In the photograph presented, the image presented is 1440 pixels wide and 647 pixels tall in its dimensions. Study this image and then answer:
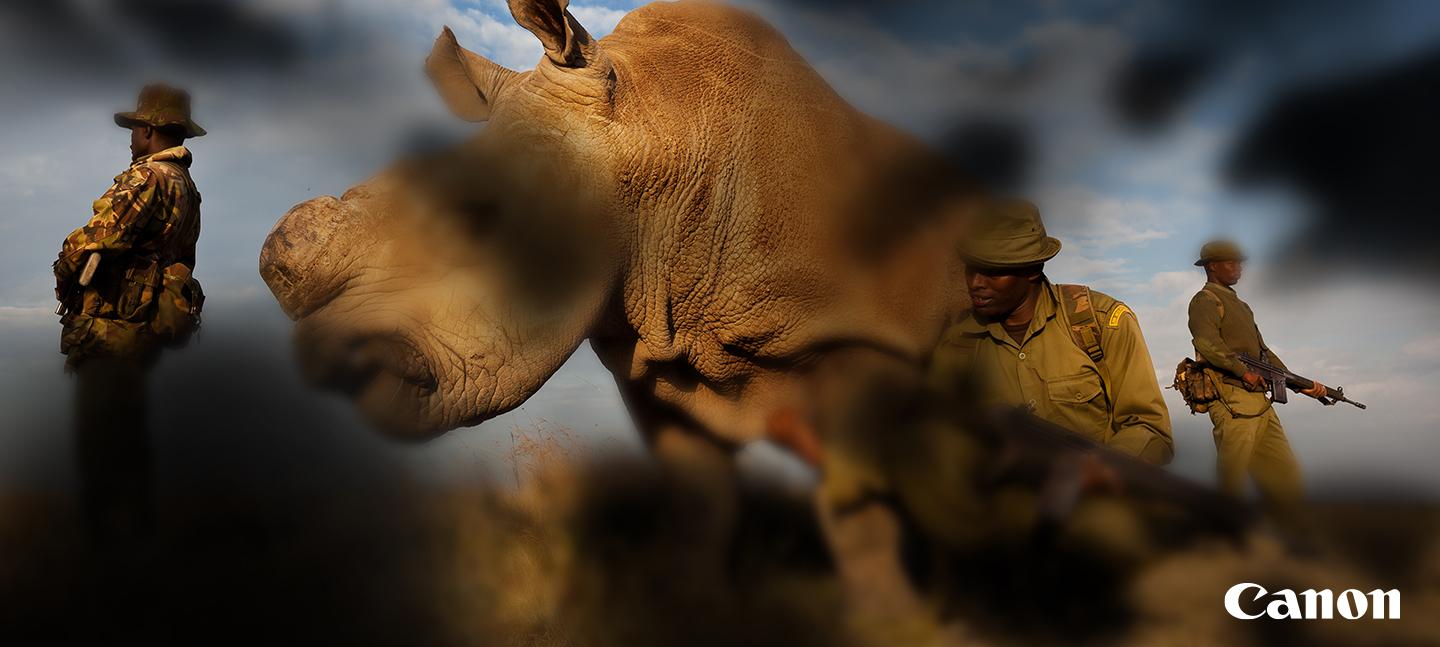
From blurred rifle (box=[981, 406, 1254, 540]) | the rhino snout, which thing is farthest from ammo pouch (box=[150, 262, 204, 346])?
blurred rifle (box=[981, 406, 1254, 540])

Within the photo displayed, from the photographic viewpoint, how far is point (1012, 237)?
12.7ft

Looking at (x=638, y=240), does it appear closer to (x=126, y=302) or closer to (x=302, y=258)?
(x=302, y=258)

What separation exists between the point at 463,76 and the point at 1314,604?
4383mm

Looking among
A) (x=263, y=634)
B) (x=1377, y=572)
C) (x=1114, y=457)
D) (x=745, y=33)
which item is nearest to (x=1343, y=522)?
(x=1377, y=572)

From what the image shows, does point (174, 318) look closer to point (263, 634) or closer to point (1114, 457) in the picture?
point (263, 634)

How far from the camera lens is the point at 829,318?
15.9 ft

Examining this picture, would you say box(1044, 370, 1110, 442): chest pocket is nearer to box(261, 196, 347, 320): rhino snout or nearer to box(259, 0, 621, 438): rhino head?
box(259, 0, 621, 438): rhino head

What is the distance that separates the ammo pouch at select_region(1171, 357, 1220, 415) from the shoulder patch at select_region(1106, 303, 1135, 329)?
3.91 m

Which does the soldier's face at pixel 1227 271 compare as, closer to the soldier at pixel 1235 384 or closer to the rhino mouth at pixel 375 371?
the soldier at pixel 1235 384

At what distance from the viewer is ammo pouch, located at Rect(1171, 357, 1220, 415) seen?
759cm

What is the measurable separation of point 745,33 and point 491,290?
6.27 ft

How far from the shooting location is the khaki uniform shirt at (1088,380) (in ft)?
13.3

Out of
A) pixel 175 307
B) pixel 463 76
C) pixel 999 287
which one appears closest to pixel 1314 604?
pixel 999 287

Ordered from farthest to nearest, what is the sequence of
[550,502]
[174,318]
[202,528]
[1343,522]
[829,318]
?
[174,318] → [550,502] → [829,318] → [202,528] → [1343,522]
